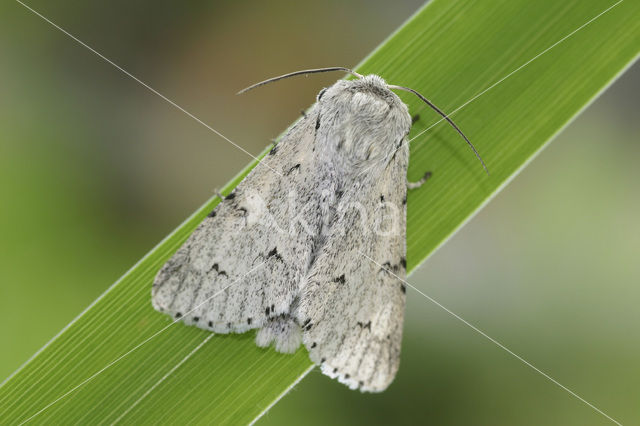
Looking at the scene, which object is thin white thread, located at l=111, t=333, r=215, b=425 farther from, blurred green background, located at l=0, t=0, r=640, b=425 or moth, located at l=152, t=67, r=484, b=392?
blurred green background, located at l=0, t=0, r=640, b=425

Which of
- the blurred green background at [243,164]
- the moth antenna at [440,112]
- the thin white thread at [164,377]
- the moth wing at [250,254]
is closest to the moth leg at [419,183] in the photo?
the moth antenna at [440,112]

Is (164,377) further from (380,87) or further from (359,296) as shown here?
(380,87)

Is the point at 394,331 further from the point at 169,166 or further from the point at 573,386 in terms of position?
the point at 169,166

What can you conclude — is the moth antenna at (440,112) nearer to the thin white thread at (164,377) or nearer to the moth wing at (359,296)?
the moth wing at (359,296)

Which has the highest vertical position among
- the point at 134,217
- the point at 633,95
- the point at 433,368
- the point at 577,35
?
the point at 633,95

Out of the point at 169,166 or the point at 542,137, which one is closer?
the point at 542,137

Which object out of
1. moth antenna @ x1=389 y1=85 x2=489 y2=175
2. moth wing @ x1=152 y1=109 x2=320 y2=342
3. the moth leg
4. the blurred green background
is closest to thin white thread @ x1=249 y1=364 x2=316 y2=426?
moth wing @ x1=152 y1=109 x2=320 y2=342

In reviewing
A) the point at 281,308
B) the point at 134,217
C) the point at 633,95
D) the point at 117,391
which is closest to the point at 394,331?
the point at 281,308
